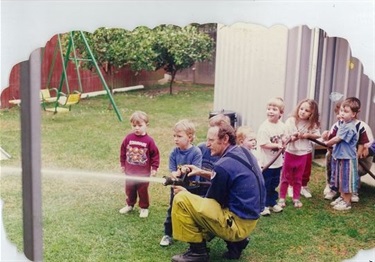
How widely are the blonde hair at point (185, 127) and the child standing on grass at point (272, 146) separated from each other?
0.38 metres

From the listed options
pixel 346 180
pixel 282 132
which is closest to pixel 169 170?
pixel 282 132

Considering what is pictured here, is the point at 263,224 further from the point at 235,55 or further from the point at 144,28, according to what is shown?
the point at 144,28

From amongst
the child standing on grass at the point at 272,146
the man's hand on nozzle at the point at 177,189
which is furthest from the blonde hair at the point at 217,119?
the man's hand on nozzle at the point at 177,189

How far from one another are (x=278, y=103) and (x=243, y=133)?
241 mm

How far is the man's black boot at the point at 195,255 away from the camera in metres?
3.24

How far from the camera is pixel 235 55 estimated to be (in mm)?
3178

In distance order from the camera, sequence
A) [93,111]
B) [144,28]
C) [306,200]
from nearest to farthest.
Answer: [144,28], [93,111], [306,200]

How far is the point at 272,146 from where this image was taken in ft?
11.2

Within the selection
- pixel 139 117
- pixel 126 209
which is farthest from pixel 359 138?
pixel 126 209

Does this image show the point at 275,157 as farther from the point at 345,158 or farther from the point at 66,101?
the point at 66,101

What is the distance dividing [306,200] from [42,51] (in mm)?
1559

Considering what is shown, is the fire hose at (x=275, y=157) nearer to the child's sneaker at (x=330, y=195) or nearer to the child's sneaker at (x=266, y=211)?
the child's sneaker at (x=266, y=211)

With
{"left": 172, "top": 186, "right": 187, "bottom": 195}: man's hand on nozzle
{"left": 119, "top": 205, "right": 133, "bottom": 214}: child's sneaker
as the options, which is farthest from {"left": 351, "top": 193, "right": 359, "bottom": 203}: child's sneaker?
{"left": 119, "top": 205, "right": 133, "bottom": 214}: child's sneaker

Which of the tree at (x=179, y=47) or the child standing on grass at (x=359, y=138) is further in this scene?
the child standing on grass at (x=359, y=138)
